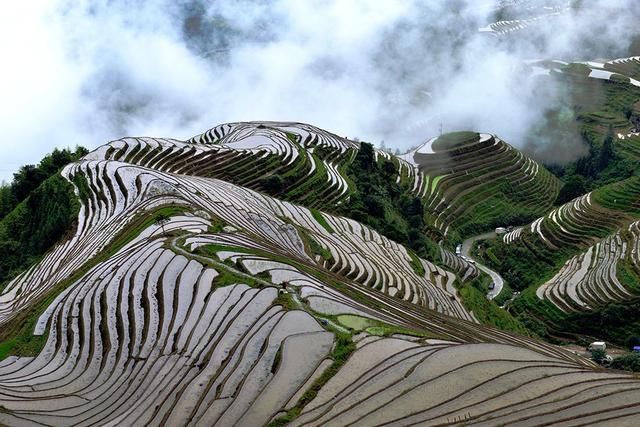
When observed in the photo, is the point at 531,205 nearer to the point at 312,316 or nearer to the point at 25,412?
the point at 312,316

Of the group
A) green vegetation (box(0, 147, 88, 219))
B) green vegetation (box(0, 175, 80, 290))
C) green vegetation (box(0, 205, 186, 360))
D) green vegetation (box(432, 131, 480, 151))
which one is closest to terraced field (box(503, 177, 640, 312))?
green vegetation (box(432, 131, 480, 151))

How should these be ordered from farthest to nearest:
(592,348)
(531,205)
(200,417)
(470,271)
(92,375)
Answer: (531,205)
(470,271)
(592,348)
(92,375)
(200,417)

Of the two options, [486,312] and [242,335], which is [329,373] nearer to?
[242,335]

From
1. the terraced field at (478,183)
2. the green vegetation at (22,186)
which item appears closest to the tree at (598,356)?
the terraced field at (478,183)

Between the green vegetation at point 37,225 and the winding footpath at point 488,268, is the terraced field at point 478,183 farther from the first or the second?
the green vegetation at point 37,225

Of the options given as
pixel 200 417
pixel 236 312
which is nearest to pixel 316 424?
pixel 200 417

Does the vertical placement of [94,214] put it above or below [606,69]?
below

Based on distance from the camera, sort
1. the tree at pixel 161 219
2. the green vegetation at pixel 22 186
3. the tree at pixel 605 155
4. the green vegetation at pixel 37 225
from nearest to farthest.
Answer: the tree at pixel 161 219 → the green vegetation at pixel 37 225 → the green vegetation at pixel 22 186 → the tree at pixel 605 155
